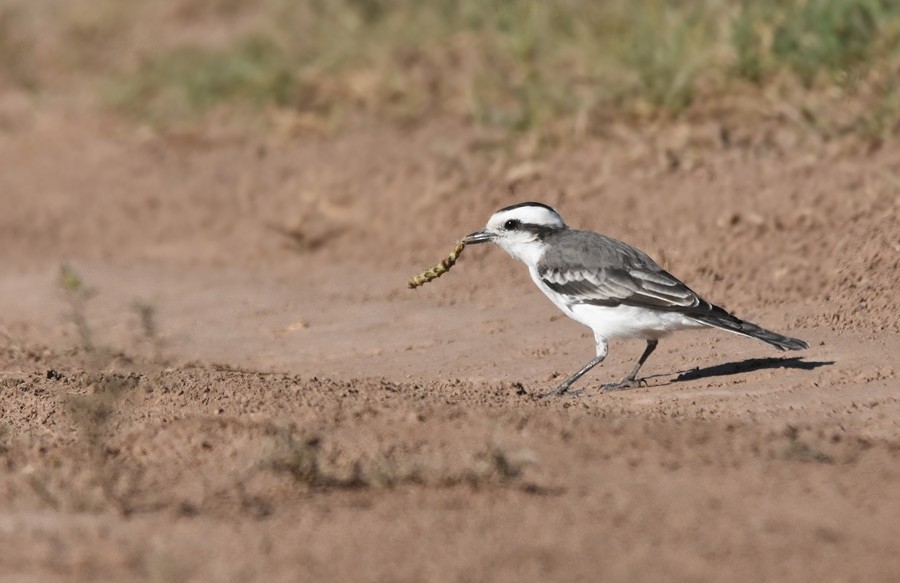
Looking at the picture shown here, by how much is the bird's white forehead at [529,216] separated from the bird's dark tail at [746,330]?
4.82ft

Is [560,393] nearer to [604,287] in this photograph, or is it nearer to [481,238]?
[604,287]

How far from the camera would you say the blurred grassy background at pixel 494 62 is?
1274 cm

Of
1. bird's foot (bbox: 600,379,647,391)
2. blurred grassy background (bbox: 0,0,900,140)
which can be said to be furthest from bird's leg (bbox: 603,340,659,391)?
blurred grassy background (bbox: 0,0,900,140)

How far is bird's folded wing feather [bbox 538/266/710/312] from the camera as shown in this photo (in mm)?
8445

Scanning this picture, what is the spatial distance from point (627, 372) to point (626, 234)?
2.69m

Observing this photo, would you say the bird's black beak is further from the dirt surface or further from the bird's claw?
the bird's claw

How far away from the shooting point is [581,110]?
524 inches

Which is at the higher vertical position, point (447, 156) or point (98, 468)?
point (447, 156)

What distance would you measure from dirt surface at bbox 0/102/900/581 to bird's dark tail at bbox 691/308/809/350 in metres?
0.28

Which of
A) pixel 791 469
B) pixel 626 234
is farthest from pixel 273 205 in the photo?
pixel 791 469

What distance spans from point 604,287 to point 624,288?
0.12 meters

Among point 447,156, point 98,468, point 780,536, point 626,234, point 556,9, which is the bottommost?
point 780,536

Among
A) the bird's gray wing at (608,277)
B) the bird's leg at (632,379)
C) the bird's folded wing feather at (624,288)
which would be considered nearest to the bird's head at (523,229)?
the bird's gray wing at (608,277)

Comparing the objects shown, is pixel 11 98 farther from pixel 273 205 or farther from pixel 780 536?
pixel 780 536
